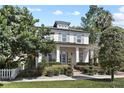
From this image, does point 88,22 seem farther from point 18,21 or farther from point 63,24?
point 18,21

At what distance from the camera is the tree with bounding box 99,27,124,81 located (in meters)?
21.0

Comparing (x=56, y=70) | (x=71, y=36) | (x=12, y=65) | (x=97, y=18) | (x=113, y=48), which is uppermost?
(x=97, y=18)

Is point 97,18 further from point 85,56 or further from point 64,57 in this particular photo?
point 64,57

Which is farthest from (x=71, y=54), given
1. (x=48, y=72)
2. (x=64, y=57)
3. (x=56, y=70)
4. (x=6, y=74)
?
(x=6, y=74)

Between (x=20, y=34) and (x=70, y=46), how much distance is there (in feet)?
44.1

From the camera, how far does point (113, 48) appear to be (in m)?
21.0

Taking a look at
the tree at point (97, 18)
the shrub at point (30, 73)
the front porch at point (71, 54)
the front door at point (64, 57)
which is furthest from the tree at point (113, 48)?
the tree at point (97, 18)

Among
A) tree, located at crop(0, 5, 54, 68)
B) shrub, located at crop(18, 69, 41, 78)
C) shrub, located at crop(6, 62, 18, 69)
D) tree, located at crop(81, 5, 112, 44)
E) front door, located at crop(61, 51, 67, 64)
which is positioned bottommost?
shrub, located at crop(18, 69, 41, 78)

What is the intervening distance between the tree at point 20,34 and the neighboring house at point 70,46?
31.7ft

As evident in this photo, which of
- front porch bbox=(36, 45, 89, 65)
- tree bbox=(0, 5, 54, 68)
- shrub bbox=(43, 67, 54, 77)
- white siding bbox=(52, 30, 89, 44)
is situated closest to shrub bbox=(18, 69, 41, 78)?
shrub bbox=(43, 67, 54, 77)

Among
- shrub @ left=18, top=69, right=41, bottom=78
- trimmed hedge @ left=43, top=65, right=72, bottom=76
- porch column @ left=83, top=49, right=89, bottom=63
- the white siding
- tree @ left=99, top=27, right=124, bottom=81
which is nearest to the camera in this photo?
tree @ left=99, top=27, right=124, bottom=81

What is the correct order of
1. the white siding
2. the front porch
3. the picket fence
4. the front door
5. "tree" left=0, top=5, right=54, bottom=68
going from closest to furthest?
"tree" left=0, top=5, right=54, bottom=68
the picket fence
the front porch
the white siding
the front door

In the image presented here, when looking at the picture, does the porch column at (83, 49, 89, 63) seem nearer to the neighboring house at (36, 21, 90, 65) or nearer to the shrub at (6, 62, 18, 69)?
the neighboring house at (36, 21, 90, 65)

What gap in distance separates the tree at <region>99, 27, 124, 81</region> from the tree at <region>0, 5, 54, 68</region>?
179 inches
